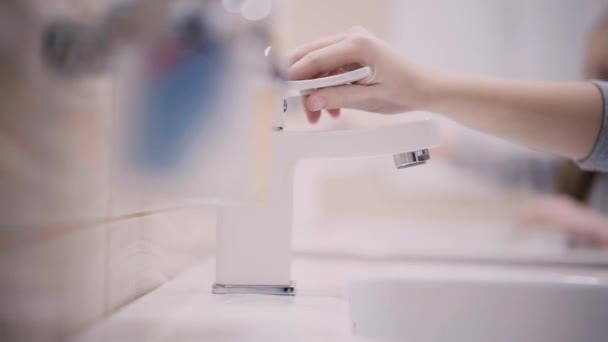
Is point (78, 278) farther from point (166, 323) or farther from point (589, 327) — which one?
point (589, 327)

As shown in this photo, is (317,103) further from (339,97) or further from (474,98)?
(474,98)

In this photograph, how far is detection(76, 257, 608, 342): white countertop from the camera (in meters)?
0.30

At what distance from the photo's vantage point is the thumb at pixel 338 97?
1.35 feet

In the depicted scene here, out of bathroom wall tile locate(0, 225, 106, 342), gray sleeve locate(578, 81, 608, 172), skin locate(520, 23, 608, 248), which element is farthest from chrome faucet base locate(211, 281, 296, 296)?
skin locate(520, 23, 608, 248)

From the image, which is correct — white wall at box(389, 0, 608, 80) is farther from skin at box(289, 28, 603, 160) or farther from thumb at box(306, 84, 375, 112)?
thumb at box(306, 84, 375, 112)

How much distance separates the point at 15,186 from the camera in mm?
215

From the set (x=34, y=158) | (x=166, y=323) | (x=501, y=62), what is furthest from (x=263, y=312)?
(x=501, y=62)

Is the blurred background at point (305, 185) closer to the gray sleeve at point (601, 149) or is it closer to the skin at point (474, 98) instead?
the skin at point (474, 98)

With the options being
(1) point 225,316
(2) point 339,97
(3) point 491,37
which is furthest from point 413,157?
(3) point 491,37

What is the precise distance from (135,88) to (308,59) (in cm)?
23

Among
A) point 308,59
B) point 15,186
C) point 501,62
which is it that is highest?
point 501,62

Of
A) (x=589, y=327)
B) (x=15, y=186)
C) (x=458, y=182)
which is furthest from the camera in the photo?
(x=458, y=182)

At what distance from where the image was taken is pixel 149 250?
406 mm

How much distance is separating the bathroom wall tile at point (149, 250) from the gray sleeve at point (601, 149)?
49 cm
